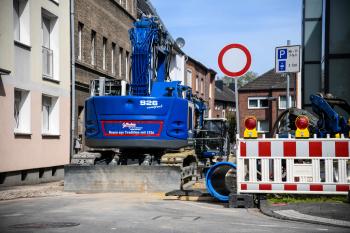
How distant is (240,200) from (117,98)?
4.86 meters

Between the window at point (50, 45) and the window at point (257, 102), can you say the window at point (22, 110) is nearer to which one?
the window at point (50, 45)

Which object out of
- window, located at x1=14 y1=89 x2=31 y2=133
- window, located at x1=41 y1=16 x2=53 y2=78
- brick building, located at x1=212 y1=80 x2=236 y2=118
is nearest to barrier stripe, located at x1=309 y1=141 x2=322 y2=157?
window, located at x1=14 y1=89 x2=31 y2=133

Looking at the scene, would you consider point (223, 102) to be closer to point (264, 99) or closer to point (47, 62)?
point (264, 99)

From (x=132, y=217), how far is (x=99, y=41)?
63.3ft

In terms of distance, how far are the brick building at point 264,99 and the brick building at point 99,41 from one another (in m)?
32.6

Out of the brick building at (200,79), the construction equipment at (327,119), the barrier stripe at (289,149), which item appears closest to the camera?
the barrier stripe at (289,149)

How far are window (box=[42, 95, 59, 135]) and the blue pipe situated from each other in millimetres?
11149

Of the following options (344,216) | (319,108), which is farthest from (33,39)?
(344,216)

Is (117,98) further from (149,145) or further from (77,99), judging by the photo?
(77,99)

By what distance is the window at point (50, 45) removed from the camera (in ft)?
70.8

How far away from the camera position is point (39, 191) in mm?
15047

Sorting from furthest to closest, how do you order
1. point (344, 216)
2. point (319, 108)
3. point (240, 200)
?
point (319, 108) < point (240, 200) < point (344, 216)

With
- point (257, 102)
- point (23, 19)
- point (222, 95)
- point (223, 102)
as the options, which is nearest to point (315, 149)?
point (23, 19)

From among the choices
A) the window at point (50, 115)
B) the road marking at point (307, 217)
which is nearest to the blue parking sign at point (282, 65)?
the road marking at point (307, 217)
